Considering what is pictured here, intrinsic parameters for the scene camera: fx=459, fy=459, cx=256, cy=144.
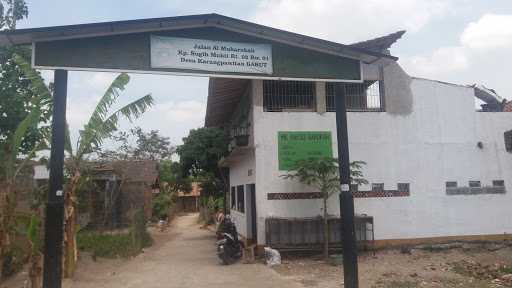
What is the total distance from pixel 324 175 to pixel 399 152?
120 inches

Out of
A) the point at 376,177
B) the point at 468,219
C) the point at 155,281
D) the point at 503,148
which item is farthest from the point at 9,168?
the point at 503,148

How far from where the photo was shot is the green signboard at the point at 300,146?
1327 centimetres

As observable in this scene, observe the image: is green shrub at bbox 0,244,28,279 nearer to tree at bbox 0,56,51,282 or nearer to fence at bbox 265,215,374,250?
tree at bbox 0,56,51,282

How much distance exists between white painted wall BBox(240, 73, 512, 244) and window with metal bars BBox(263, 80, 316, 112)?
30 cm

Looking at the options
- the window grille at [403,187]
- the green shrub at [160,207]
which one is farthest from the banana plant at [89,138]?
the green shrub at [160,207]

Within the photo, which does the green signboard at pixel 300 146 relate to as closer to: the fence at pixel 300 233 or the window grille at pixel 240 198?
the fence at pixel 300 233

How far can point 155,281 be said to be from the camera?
33.9 feet

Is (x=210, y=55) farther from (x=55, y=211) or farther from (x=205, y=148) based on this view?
(x=205, y=148)

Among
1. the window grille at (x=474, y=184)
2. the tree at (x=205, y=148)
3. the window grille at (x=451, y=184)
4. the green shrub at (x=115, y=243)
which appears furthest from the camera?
the tree at (x=205, y=148)

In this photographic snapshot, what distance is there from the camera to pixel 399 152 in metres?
14.0

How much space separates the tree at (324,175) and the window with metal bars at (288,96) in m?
1.96

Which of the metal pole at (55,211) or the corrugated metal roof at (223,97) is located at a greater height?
the corrugated metal roof at (223,97)

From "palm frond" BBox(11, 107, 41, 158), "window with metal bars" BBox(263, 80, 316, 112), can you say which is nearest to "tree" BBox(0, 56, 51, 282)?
"palm frond" BBox(11, 107, 41, 158)

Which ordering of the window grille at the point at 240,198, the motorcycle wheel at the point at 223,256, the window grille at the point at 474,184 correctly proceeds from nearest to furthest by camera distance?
1. the motorcycle wheel at the point at 223,256
2. the window grille at the point at 474,184
3. the window grille at the point at 240,198
